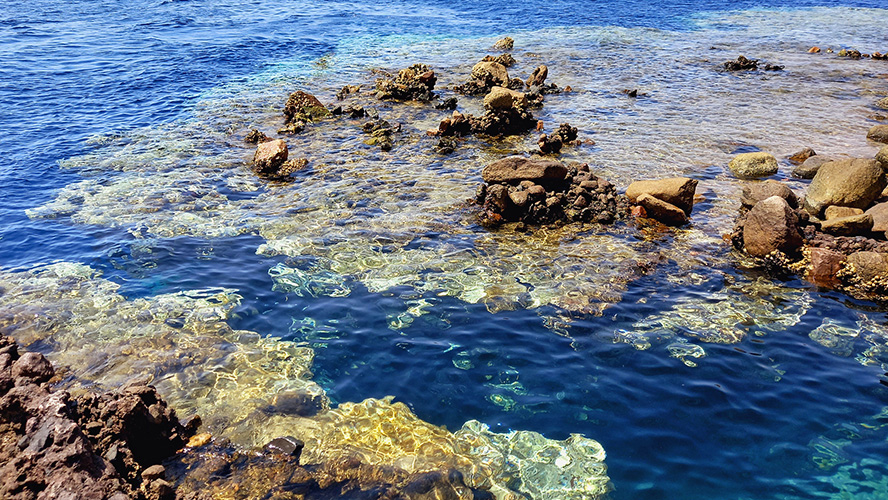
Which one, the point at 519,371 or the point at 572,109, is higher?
the point at 572,109

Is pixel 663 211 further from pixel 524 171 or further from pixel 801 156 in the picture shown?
pixel 801 156

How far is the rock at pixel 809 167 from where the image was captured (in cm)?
1606

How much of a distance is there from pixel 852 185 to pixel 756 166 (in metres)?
3.54

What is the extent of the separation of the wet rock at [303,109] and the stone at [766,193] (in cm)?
1560

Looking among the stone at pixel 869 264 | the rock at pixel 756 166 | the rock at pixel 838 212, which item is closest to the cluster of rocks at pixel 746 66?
the rock at pixel 756 166

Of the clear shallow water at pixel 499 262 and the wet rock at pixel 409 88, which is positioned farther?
the wet rock at pixel 409 88

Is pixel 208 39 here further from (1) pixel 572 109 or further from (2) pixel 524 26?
(1) pixel 572 109

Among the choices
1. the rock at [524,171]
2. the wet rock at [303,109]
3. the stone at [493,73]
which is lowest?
the rock at [524,171]

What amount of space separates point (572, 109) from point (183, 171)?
15141 millimetres

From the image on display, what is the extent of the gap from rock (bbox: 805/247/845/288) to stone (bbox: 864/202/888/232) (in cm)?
141

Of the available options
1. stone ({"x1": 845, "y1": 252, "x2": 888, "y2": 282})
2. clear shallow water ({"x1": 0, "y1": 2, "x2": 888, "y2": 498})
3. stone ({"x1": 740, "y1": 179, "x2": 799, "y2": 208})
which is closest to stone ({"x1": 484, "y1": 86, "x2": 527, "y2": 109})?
clear shallow water ({"x1": 0, "y1": 2, "x2": 888, "y2": 498})

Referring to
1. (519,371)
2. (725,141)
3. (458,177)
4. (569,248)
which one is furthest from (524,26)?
(519,371)

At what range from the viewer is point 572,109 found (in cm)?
2352

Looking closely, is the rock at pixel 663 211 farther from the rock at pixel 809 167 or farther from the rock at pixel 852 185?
the rock at pixel 809 167
